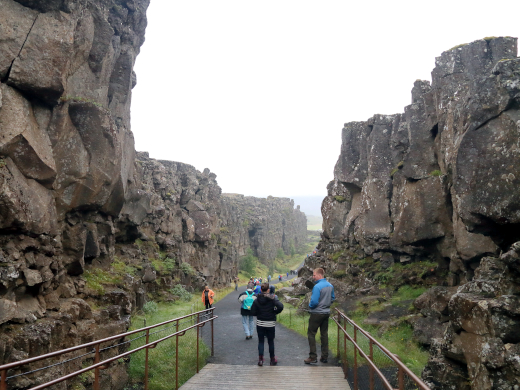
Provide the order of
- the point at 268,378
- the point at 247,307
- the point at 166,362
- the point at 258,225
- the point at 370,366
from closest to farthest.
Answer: the point at 370,366 < the point at 268,378 < the point at 166,362 < the point at 247,307 < the point at 258,225

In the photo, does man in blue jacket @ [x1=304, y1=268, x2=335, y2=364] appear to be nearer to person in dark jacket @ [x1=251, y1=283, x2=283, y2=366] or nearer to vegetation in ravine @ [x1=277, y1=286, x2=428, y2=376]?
vegetation in ravine @ [x1=277, y1=286, x2=428, y2=376]

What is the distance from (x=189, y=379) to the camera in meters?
9.94

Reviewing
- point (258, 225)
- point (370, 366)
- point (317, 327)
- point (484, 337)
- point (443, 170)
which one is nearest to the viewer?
point (370, 366)

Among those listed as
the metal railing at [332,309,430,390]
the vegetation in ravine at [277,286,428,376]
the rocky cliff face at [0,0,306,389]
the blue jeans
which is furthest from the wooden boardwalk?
the blue jeans

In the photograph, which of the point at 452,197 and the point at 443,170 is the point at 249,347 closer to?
the point at 452,197

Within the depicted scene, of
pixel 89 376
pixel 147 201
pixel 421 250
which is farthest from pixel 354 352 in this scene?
pixel 147 201

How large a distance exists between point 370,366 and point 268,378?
3406 mm

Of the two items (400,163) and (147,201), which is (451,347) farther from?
(147,201)

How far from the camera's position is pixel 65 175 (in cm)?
1393

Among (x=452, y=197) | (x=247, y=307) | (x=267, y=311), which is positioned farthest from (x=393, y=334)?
(x=267, y=311)

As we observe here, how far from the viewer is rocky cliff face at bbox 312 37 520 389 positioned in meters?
8.37

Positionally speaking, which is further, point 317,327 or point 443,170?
point 443,170

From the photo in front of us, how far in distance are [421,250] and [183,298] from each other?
17608 millimetres

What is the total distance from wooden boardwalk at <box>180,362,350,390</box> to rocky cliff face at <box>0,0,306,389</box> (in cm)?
333
